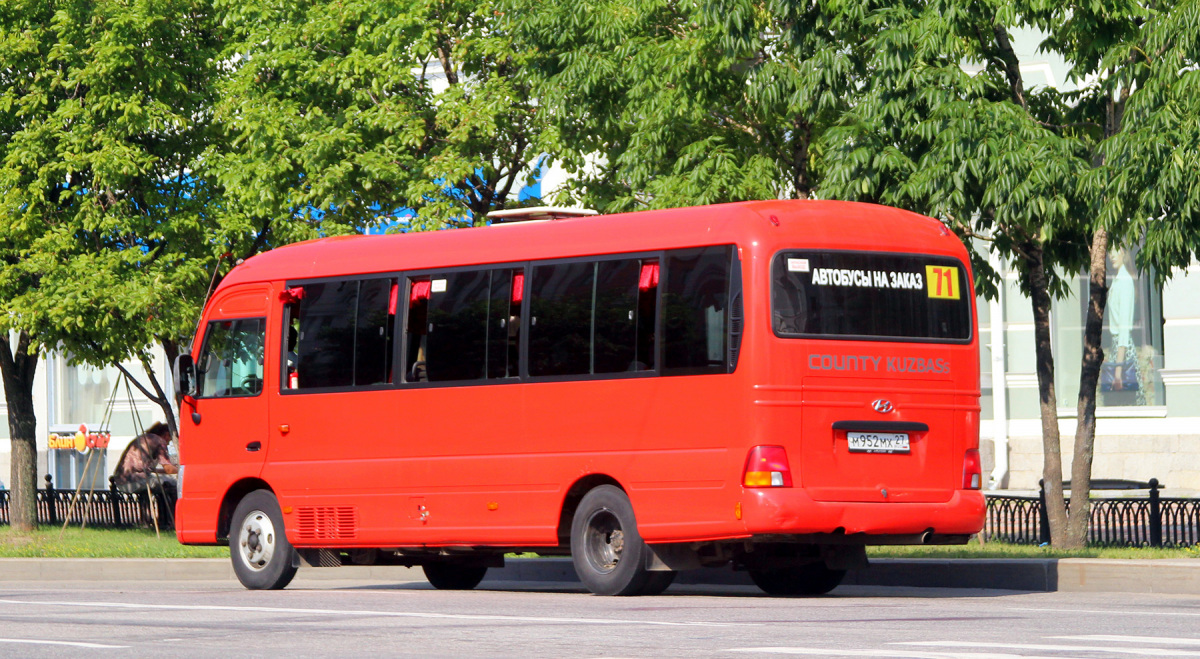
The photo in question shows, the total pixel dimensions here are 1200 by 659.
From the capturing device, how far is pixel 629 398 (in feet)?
45.8

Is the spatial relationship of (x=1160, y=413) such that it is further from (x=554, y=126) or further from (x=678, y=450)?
(x=678, y=450)

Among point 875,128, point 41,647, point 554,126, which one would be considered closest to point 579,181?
point 554,126

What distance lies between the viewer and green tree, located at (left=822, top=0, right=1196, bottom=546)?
Answer: 50.7ft

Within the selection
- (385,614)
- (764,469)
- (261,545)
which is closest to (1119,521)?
(764,469)

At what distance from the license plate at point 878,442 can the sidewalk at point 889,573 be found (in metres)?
1.51

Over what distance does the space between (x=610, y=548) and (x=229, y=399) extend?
4443mm

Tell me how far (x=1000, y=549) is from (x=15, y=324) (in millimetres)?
13233

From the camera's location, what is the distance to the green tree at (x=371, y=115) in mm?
21375

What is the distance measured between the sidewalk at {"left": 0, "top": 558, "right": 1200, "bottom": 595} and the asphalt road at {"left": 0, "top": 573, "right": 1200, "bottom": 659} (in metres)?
0.21

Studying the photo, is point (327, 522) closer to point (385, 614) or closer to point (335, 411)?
point (335, 411)

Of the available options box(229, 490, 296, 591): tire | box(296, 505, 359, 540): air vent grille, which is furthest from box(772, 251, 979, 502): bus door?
box(229, 490, 296, 591): tire

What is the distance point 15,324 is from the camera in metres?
24.3

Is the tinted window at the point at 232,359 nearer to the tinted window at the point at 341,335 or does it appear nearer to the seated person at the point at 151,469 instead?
the tinted window at the point at 341,335

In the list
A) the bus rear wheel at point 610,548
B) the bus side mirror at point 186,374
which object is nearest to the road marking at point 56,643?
the bus rear wheel at point 610,548
